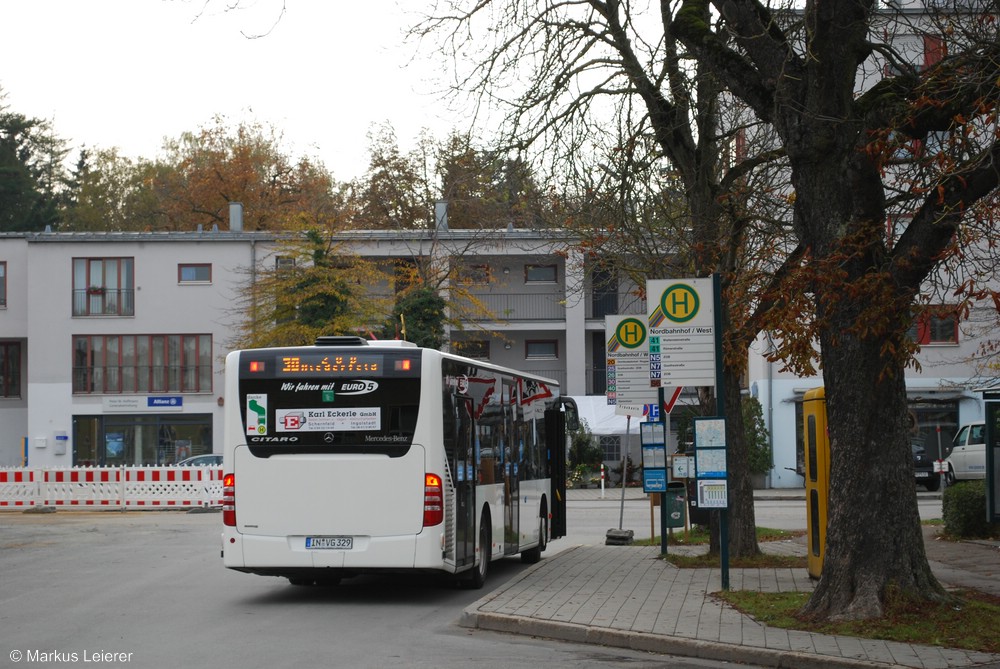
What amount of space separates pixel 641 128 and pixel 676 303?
301 cm

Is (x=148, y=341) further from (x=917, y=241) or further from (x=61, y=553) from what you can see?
(x=917, y=241)

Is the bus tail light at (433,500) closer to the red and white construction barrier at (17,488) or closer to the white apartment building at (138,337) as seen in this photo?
the red and white construction barrier at (17,488)

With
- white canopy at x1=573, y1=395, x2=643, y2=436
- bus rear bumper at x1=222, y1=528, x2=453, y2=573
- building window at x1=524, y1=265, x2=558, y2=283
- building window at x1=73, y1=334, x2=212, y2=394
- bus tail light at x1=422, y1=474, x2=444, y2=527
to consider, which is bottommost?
bus rear bumper at x1=222, y1=528, x2=453, y2=573

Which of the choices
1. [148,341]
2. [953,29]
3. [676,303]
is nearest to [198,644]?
[676,303]

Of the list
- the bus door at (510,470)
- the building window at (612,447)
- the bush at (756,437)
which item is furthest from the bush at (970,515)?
the building window at (612,447)

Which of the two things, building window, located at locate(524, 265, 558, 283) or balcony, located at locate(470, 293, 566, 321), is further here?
building window, located at locate(524, 265, 558, 283)

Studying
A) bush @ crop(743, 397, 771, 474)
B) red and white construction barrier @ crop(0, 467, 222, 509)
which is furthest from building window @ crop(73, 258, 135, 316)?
bush @ crop(743, 397, 771, 474)

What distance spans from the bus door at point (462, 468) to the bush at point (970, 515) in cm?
1014

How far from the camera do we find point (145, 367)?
52.1 metres

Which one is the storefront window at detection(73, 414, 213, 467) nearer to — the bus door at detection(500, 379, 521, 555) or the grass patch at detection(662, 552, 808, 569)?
the bus door at detection(500, 379, 521, 555)

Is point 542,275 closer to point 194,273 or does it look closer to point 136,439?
point 194,273

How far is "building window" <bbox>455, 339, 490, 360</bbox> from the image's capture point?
171 feet

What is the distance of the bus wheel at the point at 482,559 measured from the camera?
49.9ft

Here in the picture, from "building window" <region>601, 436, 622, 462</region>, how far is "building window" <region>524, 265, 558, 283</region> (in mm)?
7788
